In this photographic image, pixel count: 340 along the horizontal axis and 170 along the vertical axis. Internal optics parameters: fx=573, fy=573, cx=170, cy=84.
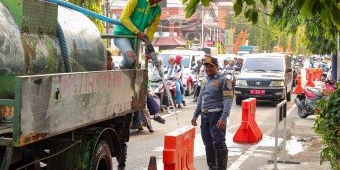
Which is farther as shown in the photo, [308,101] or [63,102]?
[308,101]

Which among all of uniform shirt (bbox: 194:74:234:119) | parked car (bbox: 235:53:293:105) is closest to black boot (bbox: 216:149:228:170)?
uniform shirt (bbox: 194:74:234:119)

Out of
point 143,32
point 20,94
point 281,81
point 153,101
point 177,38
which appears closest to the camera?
point 20,94

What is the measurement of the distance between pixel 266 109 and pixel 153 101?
7.73 meters

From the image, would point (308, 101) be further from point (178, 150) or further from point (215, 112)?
point (178, 150)

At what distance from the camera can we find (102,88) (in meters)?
5.35

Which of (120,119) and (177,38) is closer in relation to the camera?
(120,119)

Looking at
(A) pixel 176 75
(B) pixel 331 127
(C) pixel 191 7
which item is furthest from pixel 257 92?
(C) pixel 191 7

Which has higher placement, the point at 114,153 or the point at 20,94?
the point at 20,94

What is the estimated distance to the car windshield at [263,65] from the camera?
2216 cm

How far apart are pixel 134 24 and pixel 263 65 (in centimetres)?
1574

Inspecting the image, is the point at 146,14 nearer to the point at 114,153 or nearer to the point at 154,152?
the point at 114,153

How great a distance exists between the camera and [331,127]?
22.5 feet

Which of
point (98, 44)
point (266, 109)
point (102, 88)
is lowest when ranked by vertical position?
point (266, 109)

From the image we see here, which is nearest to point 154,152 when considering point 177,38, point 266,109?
point 266,109
